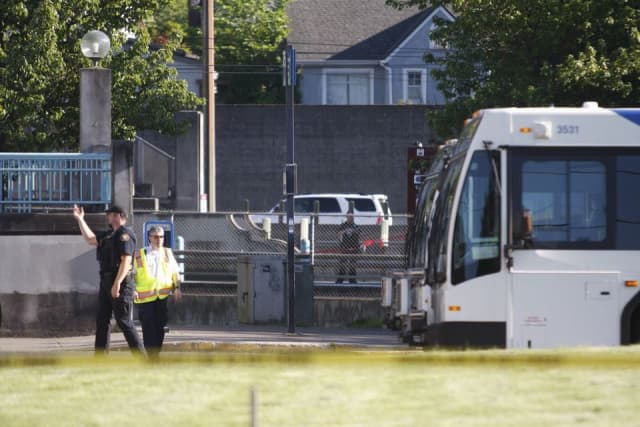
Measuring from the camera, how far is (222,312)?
829 inches

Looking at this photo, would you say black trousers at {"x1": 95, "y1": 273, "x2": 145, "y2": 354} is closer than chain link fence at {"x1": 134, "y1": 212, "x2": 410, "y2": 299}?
Yes

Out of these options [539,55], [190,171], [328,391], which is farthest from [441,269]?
[190,171]

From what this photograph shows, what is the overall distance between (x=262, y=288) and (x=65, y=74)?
6.93 m

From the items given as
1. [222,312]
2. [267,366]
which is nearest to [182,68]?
[222,312]

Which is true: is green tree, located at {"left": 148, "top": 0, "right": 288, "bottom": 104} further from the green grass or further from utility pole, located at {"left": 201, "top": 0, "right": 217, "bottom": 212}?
the green grass

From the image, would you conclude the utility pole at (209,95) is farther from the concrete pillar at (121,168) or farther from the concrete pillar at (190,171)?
the concrete pillar at (121,168)

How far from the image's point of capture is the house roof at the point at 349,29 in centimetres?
5069

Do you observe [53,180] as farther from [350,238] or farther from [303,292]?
[350,238]

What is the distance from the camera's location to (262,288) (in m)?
20.4

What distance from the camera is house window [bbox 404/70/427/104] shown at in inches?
2002

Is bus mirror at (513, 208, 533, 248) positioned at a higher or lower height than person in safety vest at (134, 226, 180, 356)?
higher

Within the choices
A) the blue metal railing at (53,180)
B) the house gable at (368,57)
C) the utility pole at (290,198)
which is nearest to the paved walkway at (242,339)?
the utility pole at (290,198)

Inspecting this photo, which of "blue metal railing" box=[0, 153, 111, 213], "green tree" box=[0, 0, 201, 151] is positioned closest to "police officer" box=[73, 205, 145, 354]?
"blue metal railing" box=[0, 153, 111, 213]

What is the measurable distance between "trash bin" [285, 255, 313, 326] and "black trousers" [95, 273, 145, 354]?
6.55 m
